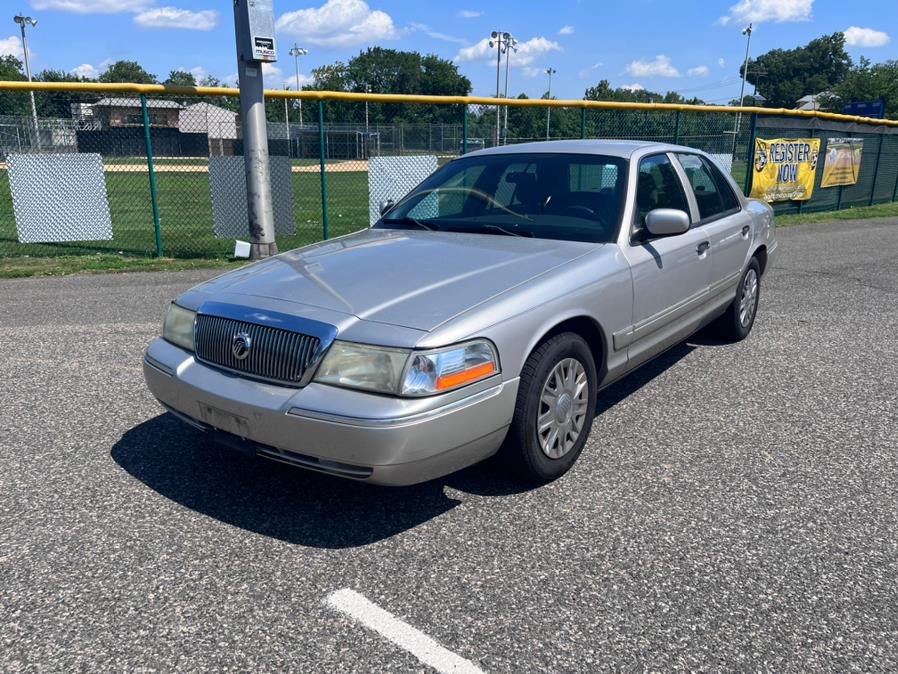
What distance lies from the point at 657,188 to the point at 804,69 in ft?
504

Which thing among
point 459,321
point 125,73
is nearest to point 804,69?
point 125,73

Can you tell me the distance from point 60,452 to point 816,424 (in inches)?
164

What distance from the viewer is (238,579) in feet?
8.98

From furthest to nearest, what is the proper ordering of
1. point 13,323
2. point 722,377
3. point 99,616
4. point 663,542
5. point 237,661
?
point 13,323, point 722,377, point 663,542, point 99,616, point 237,661

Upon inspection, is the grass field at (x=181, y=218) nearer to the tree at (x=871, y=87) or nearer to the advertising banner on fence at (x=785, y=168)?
the advertising banner on fence at (x=785, y=168)

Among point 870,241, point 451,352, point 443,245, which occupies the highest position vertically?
point 443,245

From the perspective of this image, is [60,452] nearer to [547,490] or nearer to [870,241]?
[547,490]

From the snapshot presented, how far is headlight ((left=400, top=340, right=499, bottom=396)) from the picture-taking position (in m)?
2.80

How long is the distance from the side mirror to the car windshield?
6.8 inches

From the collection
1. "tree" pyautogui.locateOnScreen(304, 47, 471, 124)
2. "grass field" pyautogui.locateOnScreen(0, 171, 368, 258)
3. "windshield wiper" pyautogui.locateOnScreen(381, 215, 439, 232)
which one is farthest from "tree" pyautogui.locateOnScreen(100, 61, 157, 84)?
"windshield wiper" pyautogui.locateOnScreen(381, 215, 439, 232)

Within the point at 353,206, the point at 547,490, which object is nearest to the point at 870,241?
the point at 353,206

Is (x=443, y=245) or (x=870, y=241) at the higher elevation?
(x=443, y=245)

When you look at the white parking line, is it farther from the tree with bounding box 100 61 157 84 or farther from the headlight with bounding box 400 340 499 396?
the tree with bounding box 100 61 157 84

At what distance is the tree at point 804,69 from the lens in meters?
132
